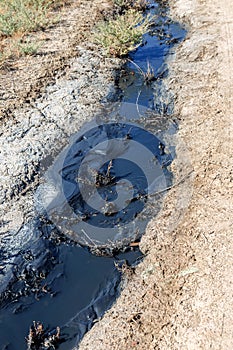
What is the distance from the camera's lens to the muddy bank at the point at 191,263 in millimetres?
3936

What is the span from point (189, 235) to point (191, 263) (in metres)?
0.40

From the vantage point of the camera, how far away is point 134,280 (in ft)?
15.2

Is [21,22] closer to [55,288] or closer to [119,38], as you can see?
[119,38]

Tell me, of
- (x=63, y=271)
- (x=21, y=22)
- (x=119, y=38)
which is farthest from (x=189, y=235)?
(x=21, y=22)

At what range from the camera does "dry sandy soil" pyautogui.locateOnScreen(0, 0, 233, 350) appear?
13.0ft

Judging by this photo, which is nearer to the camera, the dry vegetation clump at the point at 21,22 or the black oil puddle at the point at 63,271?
the black oil puddle at the point at 63,271

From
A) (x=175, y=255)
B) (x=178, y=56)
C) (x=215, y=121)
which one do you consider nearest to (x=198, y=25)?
(x=178, y=56)

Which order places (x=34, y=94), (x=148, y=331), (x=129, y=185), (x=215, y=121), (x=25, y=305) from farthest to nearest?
(x=34, y=94) < (x=215, y=121) < (x=129, y=185) < (x=25, y=305) < (x=148, y=331)

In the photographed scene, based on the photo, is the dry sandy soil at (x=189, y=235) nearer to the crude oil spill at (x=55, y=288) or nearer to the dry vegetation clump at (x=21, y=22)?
the crude oil spill at (x=55, y=288)

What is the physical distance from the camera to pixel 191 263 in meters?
4.49

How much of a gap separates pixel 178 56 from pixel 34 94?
10.1 feet

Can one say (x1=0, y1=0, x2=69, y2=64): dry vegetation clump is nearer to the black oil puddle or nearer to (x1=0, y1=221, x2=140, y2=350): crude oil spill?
the black oil puddle

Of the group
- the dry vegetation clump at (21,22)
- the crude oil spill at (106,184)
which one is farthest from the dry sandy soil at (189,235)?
the dry vegetation clump at (21,22)

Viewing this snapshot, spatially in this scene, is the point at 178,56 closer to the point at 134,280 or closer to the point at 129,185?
the point at 129,185
